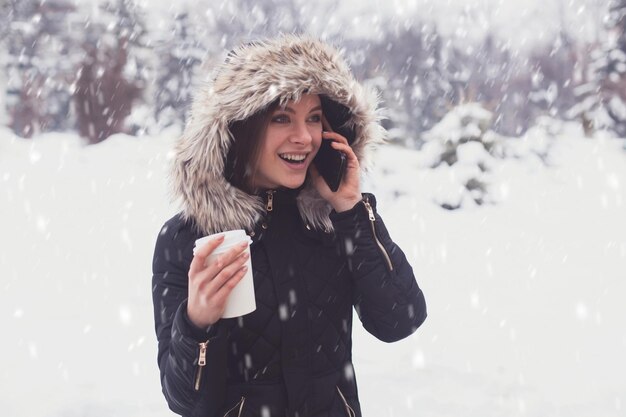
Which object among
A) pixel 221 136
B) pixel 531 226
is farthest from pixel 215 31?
pixel 221 136

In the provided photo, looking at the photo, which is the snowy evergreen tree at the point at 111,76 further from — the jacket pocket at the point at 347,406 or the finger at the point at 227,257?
the finger at the point at 227,257

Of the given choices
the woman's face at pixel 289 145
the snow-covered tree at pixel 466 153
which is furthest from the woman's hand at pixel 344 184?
the snow-covered tree at pixel 466 153

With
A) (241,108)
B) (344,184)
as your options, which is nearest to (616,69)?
(344,184)

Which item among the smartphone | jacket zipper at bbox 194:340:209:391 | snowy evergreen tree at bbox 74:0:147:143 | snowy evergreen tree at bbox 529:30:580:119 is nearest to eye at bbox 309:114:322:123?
the smartphone

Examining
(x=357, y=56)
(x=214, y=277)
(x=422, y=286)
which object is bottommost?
(x=422, y=286)

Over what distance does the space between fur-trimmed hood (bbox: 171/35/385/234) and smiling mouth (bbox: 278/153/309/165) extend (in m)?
0.15

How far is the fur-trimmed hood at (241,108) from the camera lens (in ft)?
6.61

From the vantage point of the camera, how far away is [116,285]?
8.08 meters

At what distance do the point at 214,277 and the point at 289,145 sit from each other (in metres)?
0.67

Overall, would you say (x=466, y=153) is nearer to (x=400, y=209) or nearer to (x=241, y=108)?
(x=400, y=209)

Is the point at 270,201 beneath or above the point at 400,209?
beneath

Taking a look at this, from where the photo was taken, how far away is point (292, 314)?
1930 mm

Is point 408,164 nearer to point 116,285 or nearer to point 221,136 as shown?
point 116,285

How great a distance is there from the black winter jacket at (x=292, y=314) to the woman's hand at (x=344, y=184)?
0.06m
